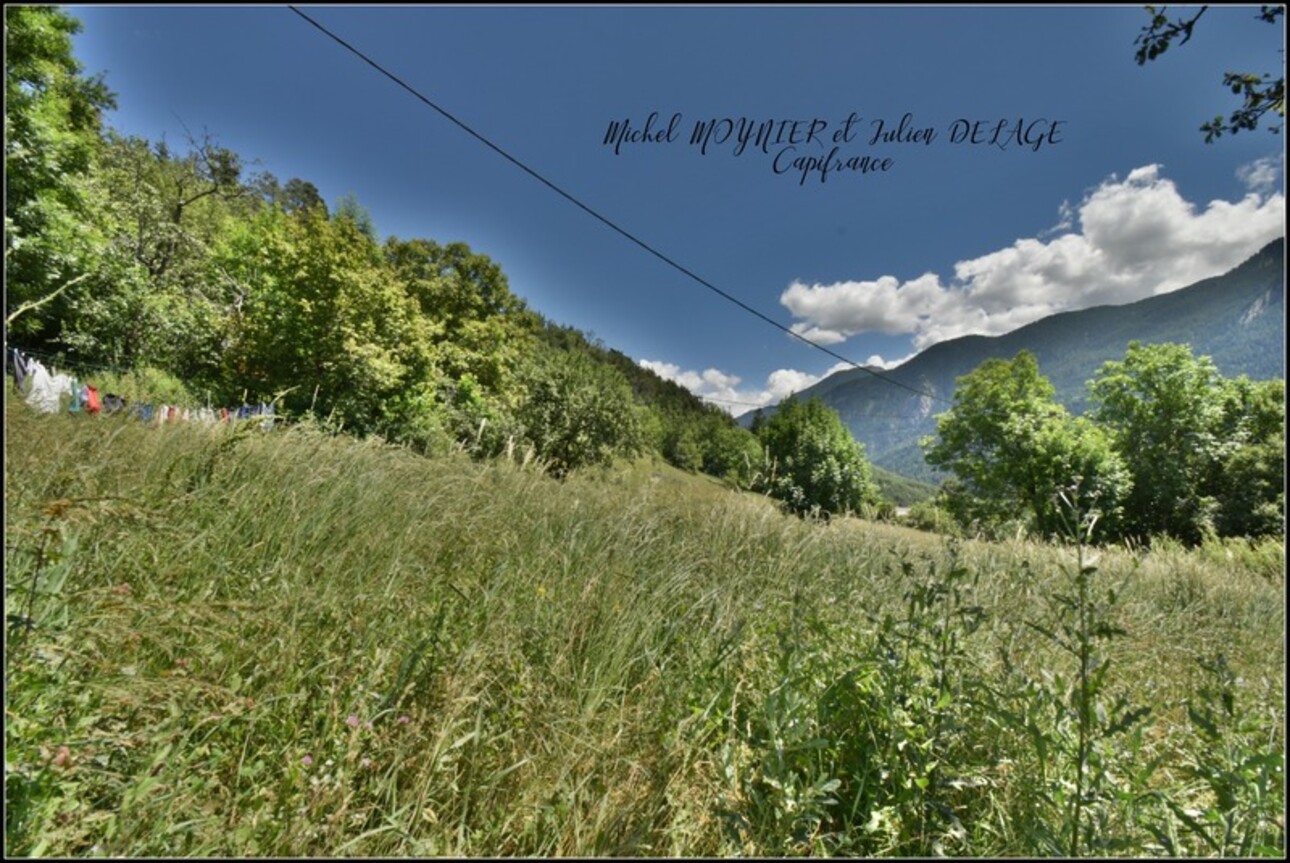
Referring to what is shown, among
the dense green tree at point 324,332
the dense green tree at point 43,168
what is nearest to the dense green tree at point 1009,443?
the dense green tree at point 324,332

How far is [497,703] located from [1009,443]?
29170mm

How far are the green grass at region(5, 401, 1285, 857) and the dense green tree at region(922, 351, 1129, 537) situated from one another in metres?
22.8

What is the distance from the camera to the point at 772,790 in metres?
1.47

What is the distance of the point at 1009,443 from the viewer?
23.0 m

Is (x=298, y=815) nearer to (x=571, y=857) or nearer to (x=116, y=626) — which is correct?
(x=571, y=857)

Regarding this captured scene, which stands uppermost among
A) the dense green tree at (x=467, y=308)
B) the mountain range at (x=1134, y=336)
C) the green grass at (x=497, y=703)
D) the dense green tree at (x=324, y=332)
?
the mountain range at (x=1134, y=336)

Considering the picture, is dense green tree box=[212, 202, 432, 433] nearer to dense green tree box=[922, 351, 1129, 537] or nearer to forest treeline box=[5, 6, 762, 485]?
forest treeline box=[5, 6, 762, 485]

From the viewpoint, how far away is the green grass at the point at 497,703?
114cm

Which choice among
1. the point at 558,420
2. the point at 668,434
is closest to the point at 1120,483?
the point at 558,420

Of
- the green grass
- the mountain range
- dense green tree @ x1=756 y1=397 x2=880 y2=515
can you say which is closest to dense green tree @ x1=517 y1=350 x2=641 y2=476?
the green grass

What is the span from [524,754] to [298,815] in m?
0.57

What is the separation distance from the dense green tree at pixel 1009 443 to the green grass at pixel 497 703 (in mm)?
22789

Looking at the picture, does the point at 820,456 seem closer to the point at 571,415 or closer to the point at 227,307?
A: the point at 571,415

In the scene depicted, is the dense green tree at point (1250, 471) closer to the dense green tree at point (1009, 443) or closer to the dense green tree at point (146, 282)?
the dense green tree at point (1009, 443)
